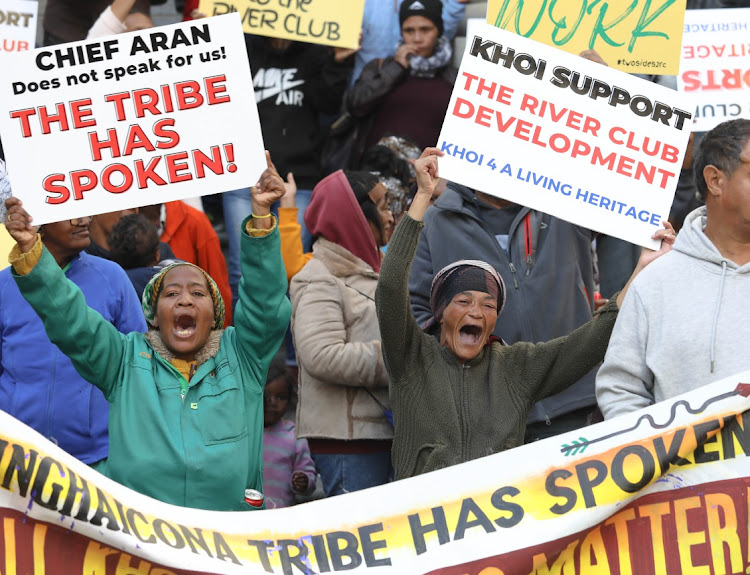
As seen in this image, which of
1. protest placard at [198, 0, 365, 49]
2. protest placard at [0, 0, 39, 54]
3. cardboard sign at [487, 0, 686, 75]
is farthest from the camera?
protest placard at [0, 0, 39, 54]

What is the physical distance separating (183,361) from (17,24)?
3.46 metres

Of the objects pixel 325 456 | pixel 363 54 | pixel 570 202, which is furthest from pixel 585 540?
pixel 363 54

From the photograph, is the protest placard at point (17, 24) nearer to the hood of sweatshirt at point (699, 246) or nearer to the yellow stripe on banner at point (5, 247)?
the yellow stripe on banner at point (5, 247)

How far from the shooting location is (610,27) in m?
5.74

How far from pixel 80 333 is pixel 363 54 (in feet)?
13.4

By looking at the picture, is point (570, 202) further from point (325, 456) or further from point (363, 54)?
point (363, 54)

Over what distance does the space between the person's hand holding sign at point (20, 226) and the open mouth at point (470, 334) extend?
1557 mm

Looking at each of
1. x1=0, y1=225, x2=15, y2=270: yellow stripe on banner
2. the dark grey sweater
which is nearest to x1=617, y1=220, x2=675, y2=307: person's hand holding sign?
the dark grey sweater

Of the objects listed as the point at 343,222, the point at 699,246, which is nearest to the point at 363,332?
the point at 343,222

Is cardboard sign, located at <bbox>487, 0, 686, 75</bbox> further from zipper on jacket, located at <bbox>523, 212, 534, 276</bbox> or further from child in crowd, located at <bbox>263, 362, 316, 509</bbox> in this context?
child in crowd, located at <bbox>263, 362, 316, 509</bbox>

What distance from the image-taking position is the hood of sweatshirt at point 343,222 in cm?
579

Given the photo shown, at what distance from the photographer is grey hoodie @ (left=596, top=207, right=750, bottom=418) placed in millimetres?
3965

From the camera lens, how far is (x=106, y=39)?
16.0ft

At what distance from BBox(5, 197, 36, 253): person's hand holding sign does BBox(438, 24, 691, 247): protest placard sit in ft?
4.94
